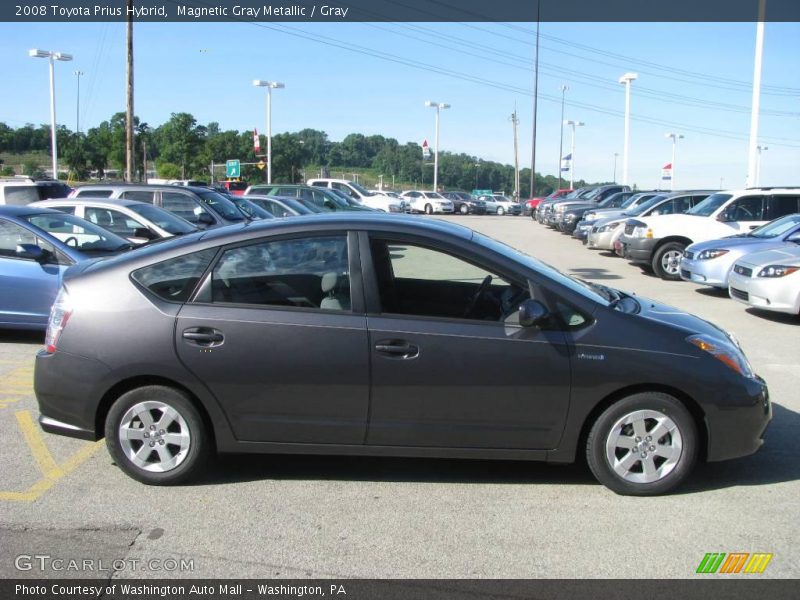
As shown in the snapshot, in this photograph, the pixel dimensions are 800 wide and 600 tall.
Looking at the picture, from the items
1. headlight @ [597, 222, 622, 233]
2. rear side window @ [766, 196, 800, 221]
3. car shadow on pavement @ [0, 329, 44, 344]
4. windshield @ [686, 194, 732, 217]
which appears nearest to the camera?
car shadow on pavement @ [0, 329, 44, 344]

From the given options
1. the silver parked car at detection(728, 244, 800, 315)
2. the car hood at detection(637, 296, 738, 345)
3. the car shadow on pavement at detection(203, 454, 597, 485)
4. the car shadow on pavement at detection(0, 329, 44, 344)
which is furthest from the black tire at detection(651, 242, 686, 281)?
the car shadow on pavement at detection(0, 329, 44, 344)

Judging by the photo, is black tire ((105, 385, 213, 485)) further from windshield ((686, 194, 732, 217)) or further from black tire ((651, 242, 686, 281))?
windshield ((686, 194, 732, 217))

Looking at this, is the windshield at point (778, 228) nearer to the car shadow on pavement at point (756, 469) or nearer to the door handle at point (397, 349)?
the car shadow on pavement at point (756, 469)

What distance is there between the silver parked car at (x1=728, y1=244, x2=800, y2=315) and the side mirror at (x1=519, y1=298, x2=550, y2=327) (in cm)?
714

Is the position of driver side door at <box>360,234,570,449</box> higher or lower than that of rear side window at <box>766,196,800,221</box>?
lower

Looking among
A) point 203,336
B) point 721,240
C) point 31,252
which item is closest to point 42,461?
point 203,336

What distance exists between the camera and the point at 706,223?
49.6 ft

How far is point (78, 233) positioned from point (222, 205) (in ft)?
21.7

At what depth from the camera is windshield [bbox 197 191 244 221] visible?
49.9 ft

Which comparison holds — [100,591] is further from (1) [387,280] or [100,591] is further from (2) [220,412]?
(1) [387,280]

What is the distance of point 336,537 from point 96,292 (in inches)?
82.3

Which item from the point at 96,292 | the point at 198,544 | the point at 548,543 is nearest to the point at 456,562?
the point at 548,543

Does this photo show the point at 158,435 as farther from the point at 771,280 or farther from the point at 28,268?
the point at 771,280

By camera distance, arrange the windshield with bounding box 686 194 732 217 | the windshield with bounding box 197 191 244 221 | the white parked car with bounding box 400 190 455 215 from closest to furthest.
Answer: the windshield with bounding box 197 191 244 221 → the windshield with bounding box 686 194 732 217 → the white parked car with bounding box 400 190 455 215
